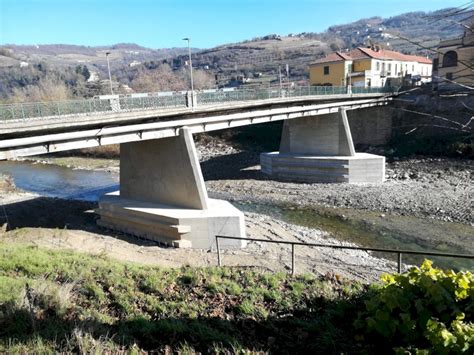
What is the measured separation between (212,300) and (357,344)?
2.53m

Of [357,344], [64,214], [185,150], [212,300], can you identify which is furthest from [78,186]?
[357,344]

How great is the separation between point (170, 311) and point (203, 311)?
19.1 inches

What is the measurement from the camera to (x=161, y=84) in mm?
90375

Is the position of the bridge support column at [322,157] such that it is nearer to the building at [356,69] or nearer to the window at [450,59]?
the window at [450,59]

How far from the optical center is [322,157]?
2694 centimetres

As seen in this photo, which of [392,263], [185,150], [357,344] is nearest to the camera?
[357,344]

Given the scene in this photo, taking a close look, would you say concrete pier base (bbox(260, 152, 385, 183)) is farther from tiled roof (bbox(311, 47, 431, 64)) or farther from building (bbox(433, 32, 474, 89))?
tiled roof (bbox(311, 47, 431, 64))

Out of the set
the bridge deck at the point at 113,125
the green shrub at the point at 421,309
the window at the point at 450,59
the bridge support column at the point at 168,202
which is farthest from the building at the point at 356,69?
the green shrub at the point at 421,309

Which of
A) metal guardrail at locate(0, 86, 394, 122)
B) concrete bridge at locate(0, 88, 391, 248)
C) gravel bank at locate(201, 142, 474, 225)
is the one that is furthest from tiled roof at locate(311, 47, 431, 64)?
metal guardrail at locate(0, 86, 394, 122)

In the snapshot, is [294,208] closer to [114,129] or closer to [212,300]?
[114,129]

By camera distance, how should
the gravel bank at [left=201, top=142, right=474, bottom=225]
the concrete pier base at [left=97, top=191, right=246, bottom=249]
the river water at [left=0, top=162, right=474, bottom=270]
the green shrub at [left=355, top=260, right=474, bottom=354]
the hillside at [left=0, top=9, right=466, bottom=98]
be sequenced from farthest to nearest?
the hillside at [left=0, top=9, right=466, bottom=98]
the gravel bank at [left=201, top=142, right=474, bottom=225]
the river water at [left=0, top=162, right=474, bottom=270]
the concrete pier base at [left=97, top=191, right=246, bottom=249]
the green shrub at [left=355, top=260, right=474, bottom=354]

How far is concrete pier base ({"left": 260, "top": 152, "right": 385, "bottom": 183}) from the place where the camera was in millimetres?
25172

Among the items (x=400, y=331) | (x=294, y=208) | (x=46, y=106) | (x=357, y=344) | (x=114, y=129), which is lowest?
(x=294, y=208)

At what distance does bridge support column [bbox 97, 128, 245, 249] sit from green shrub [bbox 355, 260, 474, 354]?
34.9 ft
